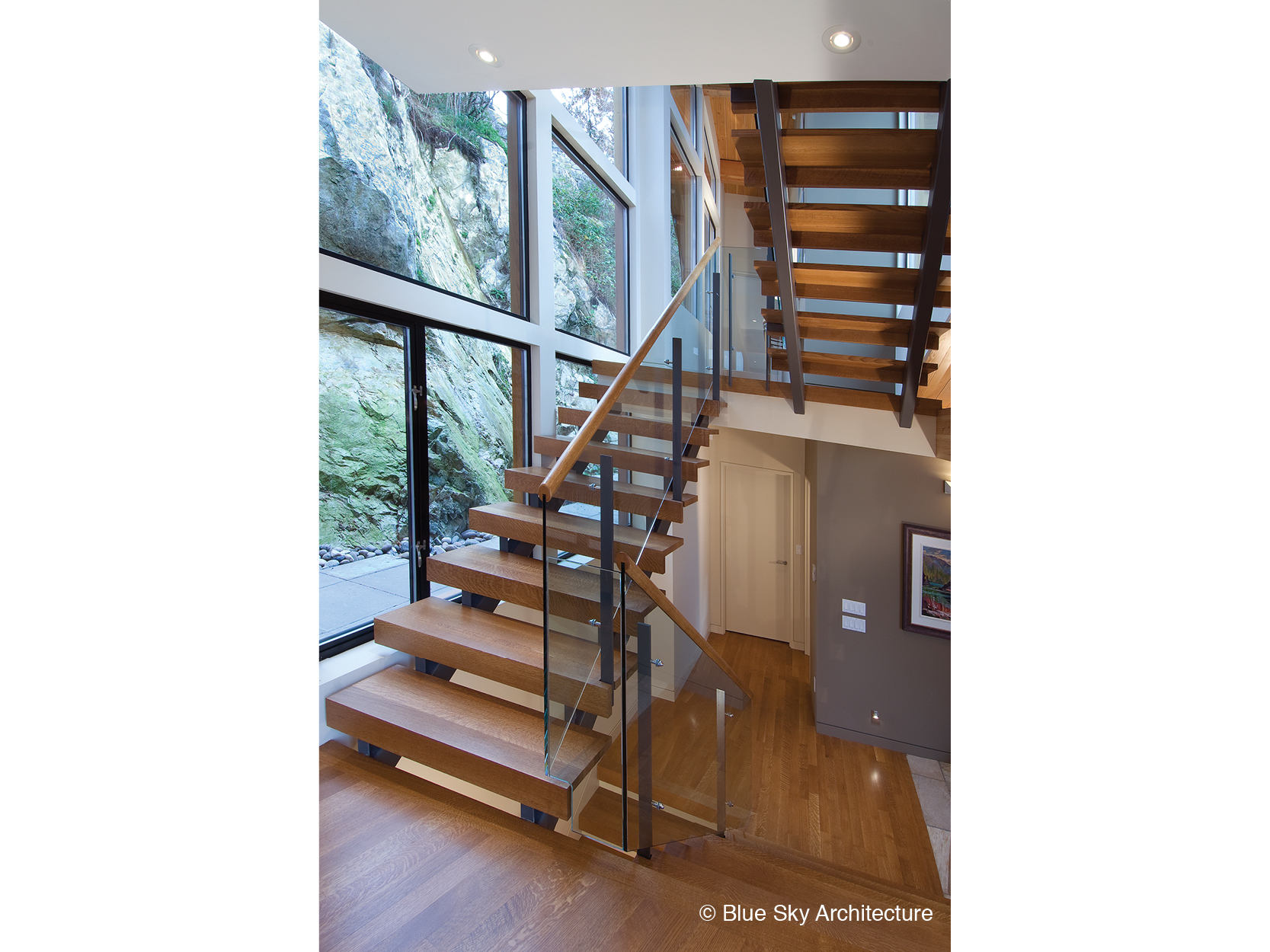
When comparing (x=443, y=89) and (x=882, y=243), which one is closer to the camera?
(x=443, y=89)

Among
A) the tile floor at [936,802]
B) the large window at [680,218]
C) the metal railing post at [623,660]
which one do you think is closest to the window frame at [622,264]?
the large window at [680,218]

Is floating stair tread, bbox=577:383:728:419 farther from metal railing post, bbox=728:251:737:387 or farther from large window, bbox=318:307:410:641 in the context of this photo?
large window, bbox=318:307:410:641

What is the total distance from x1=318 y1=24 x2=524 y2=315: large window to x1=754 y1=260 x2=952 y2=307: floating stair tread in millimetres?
1669

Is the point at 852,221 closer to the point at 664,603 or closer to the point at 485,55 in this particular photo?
the point at 485,55

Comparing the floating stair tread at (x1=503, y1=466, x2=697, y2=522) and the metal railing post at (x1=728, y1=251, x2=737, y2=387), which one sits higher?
the metal railing post at (x1=728, y1=251, x2=737, y2=387)

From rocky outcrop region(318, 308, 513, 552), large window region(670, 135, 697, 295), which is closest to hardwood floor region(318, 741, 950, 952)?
rocky outcrop region(318, 308, 513, 552)

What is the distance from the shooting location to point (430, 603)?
3041 millimetres

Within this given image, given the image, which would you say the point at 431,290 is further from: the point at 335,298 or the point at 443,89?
the point at 443,89

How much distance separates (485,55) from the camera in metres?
2.27

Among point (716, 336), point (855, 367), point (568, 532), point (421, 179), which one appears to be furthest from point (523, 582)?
point (855, 367)

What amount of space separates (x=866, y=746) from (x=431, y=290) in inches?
208

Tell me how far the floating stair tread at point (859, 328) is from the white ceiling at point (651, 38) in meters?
1.69

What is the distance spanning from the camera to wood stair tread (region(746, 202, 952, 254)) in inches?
116
